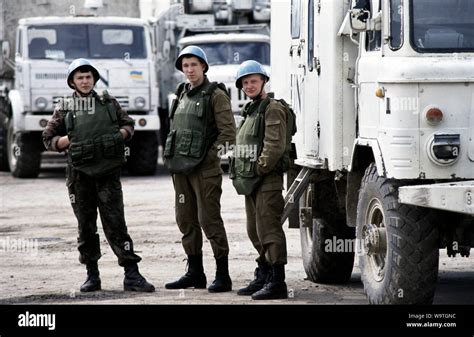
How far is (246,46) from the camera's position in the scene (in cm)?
2503

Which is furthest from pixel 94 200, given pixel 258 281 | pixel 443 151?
pixel 443 151

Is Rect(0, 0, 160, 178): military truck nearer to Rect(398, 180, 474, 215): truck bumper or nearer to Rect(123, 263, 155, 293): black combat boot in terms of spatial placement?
Rect(123, 263, 155, 293): black combat boot

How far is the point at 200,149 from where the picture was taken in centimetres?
1080

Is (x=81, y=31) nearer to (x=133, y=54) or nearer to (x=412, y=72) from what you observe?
(x=133, y=54)

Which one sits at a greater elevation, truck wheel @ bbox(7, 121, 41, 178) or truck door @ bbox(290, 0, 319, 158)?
truck door @ bbox(290, 0, 319, 158)

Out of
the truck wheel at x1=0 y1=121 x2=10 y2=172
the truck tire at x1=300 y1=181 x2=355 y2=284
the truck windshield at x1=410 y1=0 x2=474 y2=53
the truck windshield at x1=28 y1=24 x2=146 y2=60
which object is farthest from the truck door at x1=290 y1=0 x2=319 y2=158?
the truck wheel at x1=0 y1=121 x2=10 y2=172

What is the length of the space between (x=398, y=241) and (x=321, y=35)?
2290 mm

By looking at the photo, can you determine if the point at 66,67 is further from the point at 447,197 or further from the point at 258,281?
the point at 447,197

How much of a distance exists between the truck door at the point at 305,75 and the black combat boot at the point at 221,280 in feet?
3.70

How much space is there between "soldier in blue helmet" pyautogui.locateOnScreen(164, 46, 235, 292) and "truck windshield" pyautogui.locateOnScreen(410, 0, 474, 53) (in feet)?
6.81

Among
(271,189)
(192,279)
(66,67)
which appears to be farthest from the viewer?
(66,67)

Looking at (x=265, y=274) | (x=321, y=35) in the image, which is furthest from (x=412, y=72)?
(x=265, y=274)

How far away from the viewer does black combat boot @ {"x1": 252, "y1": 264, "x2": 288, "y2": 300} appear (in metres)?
10.5

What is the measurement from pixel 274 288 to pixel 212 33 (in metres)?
15.8
